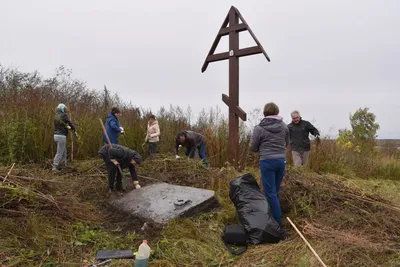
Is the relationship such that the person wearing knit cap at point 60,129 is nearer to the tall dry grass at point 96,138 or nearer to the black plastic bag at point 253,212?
the tall dry grass at point 96,138

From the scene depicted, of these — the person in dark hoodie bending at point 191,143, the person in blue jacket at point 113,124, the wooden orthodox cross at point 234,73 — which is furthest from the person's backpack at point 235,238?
the person in blue jacket at point 113,124

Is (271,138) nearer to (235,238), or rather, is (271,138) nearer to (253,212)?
(253,212)

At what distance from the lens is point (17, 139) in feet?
23.9

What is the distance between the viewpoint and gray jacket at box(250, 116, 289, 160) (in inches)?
158

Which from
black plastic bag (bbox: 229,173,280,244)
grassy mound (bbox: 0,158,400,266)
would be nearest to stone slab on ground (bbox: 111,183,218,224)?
grassy mound (bbox: 0,158,400,266)

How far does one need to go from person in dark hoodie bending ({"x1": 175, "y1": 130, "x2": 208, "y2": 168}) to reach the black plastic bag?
2934 millimetres

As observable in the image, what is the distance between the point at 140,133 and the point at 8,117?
3.21 metres

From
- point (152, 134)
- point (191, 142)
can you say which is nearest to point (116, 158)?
point (191, 142)

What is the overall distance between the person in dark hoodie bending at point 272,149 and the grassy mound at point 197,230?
442 millimetres

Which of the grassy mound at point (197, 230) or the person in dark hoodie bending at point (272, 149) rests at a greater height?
the person in dark hoodie bending at point (272, 149)

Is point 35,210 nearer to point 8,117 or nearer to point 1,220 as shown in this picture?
point 1,220

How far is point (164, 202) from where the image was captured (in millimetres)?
4629

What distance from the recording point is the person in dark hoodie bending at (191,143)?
699 cm

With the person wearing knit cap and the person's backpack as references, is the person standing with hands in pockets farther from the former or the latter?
the person's backpack
